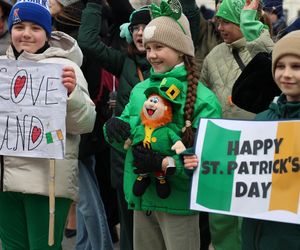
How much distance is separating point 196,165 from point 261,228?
41cm

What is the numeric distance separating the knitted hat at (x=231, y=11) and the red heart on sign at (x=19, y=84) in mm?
1383

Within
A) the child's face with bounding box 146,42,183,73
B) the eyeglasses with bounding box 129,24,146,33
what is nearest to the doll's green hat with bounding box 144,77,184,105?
the child's face with bounding box 146,42,183,73

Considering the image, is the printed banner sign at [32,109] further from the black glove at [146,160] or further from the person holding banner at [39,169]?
the black glove at [146,160]

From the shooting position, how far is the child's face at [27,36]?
3.57 metres

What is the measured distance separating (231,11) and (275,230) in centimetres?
176

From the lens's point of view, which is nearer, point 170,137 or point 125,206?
point 170,137

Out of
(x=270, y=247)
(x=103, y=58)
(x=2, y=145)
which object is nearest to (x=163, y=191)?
(x=270, y=247)

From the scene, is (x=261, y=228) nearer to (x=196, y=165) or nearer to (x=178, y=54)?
(x=196, y=165)

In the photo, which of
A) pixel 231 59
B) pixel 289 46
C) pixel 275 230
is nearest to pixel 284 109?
pixel 289 46

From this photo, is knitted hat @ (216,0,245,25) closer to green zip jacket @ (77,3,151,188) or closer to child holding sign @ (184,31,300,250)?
green zip jacket @ (77,3,151,188)

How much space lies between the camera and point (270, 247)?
274cm

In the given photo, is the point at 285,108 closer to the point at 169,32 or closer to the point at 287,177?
the point at 287,177

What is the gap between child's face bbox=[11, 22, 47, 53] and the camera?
357cm

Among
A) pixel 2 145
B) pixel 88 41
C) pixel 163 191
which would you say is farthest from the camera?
pixel 88 41
